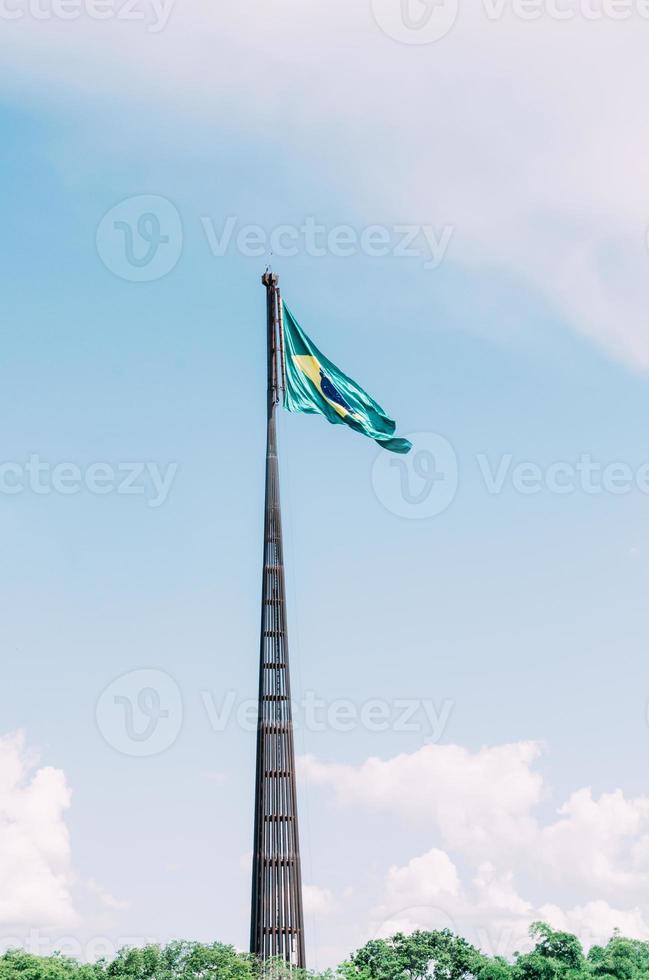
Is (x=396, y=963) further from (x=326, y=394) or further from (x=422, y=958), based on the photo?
(x=326, y=394)

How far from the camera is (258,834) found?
119ft

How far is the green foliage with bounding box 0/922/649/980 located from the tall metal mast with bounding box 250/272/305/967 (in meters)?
1.65

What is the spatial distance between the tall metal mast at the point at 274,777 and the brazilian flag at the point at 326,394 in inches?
26.5

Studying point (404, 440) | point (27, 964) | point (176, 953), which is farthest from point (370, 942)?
point (404, 440)

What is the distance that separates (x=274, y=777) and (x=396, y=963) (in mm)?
41718

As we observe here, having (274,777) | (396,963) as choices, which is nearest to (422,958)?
(396,963)

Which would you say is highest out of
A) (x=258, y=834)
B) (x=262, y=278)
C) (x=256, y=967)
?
(x=262, y=278)

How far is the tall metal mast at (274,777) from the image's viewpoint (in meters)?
35.5

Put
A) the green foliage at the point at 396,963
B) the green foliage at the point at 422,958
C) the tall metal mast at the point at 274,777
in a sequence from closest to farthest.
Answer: the tall metal mast at the point at 274,777, the green foliage at the point at 396,963, the green foliage at the point at 422,958

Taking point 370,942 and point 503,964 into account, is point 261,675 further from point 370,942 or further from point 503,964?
point 370,942

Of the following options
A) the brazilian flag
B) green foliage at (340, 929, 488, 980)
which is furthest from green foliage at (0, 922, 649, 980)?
the brazilian flag

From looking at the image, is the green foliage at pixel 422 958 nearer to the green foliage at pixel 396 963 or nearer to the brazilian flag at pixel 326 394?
the green foliage at pixel 396 963

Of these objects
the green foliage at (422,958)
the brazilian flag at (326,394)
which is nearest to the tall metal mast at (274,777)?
the brazilian flag at (326,394)

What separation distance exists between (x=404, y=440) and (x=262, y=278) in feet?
29.1
